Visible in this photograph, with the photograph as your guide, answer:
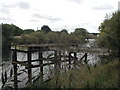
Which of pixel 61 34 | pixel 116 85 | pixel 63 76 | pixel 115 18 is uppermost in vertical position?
pixel 115 18

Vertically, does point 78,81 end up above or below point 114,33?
below

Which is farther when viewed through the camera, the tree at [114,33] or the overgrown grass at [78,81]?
the tree at [114,33]

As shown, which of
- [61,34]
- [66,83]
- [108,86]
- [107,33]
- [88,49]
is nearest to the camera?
[66,83]

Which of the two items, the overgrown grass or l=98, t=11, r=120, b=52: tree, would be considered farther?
→ l=98, t=11, r=120, b=52: tree

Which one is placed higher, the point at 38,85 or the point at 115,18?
the point at 115,18

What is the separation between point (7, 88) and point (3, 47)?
144 feet

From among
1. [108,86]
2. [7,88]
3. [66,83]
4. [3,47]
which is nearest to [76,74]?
[108,86]

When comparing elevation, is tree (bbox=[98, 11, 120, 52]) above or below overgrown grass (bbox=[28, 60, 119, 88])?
above

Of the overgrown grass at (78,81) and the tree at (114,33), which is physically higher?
the tree at (114,33)

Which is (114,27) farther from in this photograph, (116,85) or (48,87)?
(48,87)

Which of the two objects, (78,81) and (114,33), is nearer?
(78,81)

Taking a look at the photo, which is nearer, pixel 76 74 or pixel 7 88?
pixel 7 88

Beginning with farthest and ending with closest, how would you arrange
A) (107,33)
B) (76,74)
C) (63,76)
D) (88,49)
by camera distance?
(88,49) < (107,33) < (76,74) < (63,76)

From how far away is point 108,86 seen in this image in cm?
421
